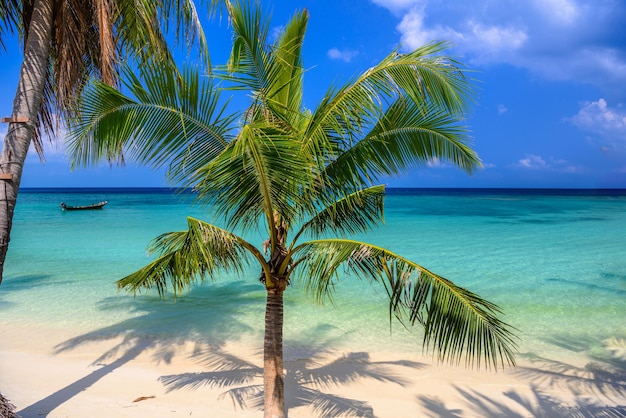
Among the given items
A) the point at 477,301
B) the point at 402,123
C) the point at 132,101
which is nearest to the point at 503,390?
the point at 477,301

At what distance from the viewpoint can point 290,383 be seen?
21.9 feet

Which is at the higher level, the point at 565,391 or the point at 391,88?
the point at 391,88

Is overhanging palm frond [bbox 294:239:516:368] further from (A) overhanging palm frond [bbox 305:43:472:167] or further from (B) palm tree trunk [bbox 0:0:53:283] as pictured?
(B) palm tree trunk [bbox 0:0:53:283]

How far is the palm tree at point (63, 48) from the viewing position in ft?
13.8

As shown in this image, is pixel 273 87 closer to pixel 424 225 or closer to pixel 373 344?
pixel 373 344

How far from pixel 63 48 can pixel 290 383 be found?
4.95m

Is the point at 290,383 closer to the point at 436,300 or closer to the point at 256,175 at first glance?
the point at 436,300

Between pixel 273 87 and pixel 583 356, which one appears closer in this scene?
pixel 273 87

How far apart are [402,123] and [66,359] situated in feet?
20.6

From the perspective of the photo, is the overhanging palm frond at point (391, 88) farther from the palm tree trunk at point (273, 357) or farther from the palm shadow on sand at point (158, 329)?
the palm shadow on sand at point (158, 329)

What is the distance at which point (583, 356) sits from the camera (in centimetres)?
776

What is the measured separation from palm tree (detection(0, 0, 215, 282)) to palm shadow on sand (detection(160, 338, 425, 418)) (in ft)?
10.7

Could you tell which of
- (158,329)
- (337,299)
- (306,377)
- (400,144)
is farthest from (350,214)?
(337,299)

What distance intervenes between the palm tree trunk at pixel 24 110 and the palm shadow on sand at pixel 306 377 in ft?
10.7
